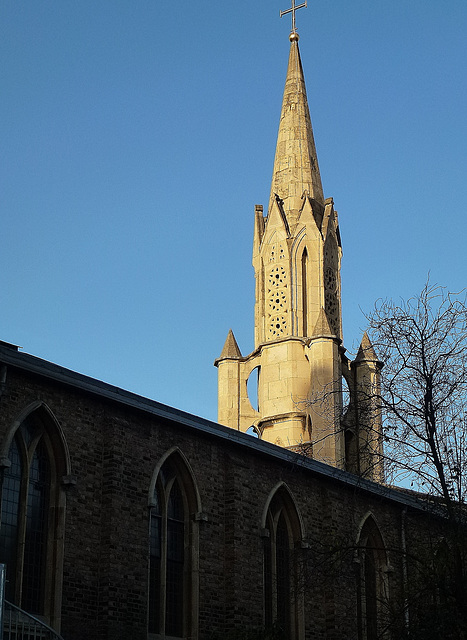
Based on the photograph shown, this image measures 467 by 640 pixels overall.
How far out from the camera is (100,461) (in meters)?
21.4

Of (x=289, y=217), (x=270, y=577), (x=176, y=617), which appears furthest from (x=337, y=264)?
(x=176, y=617)

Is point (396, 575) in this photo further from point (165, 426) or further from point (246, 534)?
point (165, 426)

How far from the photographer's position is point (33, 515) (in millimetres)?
19953

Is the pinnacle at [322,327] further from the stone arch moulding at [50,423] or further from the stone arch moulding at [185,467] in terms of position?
the stone arch moulding at [50,423]

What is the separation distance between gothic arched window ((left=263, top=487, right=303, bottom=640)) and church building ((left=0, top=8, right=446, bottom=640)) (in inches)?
1.4

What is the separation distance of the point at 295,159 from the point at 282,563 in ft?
76.1

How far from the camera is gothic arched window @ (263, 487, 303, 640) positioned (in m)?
25.3

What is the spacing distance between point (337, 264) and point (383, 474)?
24.3 metres

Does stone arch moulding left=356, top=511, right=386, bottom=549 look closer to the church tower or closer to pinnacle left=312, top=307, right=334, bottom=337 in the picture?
the church tower

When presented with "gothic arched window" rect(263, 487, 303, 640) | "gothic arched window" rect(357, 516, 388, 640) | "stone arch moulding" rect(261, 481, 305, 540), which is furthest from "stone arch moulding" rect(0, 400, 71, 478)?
"gothic arched window" rect(357, 516, 388, 640)

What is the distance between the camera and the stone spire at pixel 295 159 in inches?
1764

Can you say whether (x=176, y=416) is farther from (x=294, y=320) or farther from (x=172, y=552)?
(x=294, y=320)

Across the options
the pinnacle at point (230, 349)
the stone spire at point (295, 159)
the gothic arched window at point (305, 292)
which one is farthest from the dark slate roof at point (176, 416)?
the stone spire at point (295, 159)

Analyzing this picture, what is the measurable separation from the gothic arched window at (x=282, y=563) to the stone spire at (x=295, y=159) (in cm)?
1965
